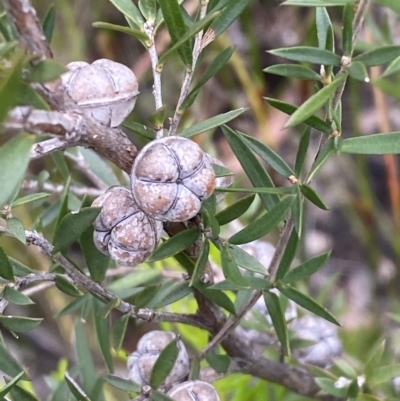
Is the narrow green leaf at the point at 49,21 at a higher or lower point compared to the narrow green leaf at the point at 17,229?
higher

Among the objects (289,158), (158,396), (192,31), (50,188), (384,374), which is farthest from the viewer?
(289,158)

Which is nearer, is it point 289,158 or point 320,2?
point 320,2

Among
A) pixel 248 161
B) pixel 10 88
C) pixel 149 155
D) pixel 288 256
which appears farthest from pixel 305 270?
pixel 10 88

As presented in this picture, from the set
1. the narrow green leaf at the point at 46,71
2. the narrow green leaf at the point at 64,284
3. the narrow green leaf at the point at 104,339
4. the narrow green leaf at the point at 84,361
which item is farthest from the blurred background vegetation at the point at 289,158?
the narrow green leaf at the point at 46,71

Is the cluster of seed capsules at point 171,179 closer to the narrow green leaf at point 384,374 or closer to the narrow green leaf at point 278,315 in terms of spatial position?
the narrow green leaf at point 278,315

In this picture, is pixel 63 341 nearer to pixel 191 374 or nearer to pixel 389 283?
pixel 389 283

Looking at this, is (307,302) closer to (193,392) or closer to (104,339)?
(193,392)
